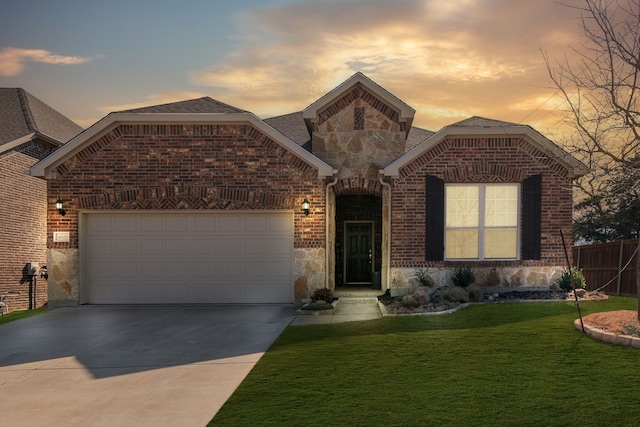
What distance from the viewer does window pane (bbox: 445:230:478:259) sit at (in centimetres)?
1510

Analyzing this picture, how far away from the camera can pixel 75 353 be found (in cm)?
923

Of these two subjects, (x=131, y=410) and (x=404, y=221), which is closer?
(x=131, y=410)

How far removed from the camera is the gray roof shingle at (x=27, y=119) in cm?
1828

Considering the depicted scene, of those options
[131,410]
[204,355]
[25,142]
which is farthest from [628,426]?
[25,142]

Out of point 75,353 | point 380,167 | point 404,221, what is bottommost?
point 75,353

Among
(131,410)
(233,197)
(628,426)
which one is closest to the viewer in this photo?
(628,426)

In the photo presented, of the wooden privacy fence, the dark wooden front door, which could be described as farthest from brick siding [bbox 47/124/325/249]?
the wooden privacy fence

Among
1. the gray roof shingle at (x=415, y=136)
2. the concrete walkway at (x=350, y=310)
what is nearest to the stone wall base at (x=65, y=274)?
the concrete walkway at (x=350, y=310)

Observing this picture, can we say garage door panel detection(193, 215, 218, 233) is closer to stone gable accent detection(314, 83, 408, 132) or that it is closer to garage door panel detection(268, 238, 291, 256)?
garage door panel detection(268, 238, 291, 256)

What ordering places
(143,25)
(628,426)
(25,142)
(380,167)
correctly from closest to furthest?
(628,426)
(143,25)
(380,167)
(25,142)

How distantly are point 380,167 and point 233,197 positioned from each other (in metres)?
4.34

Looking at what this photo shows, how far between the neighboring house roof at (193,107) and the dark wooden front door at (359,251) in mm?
5886

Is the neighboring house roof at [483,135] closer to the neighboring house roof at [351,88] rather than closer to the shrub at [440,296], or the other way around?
the neighboring house roof at [351,88]

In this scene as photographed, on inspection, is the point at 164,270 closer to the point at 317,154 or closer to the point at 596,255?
the point at 317,154
